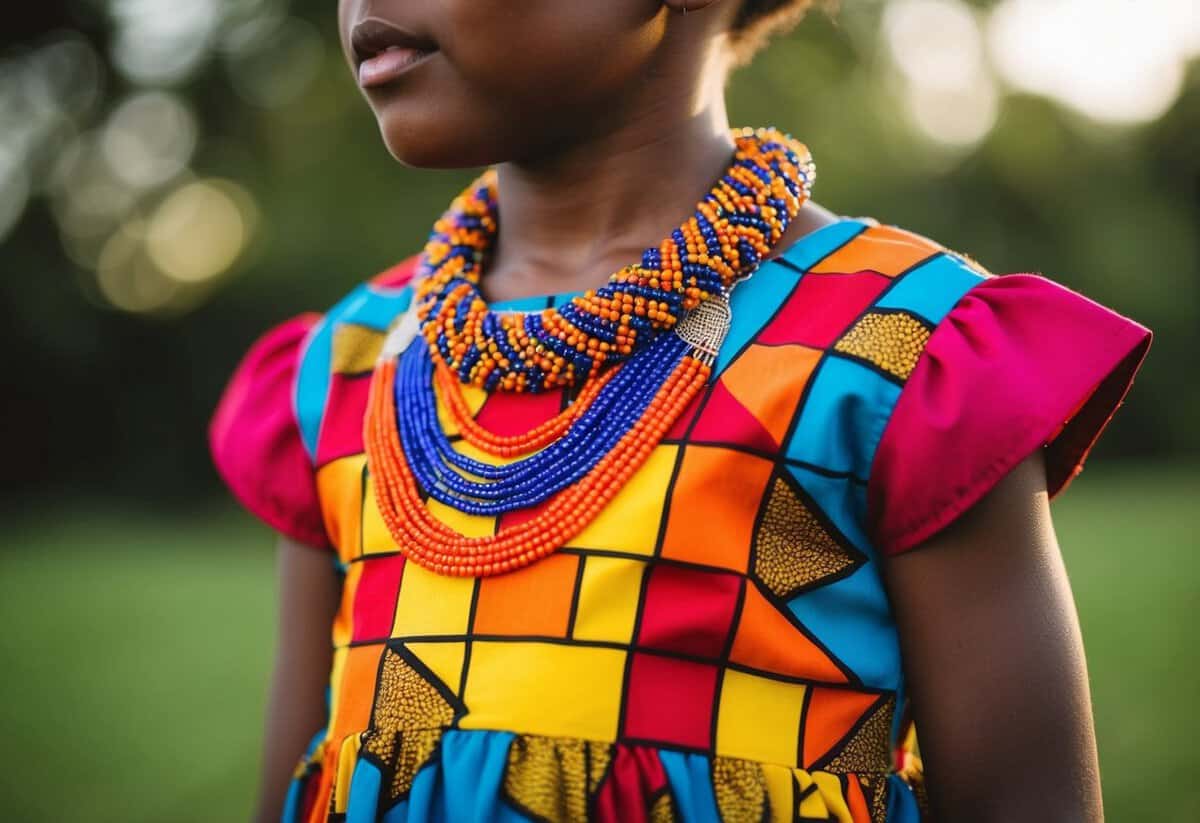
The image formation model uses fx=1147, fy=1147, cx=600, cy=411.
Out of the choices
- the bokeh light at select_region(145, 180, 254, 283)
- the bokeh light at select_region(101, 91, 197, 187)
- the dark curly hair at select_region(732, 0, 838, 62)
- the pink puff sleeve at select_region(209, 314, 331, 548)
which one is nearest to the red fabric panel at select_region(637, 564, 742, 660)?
the pink puff sleeve at select_region(209, 314, 331, 548)

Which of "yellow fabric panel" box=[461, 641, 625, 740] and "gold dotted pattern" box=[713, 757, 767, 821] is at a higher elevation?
"yellow fabric panel" box=[461, 641, 625, 740]

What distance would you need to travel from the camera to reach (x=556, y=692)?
4.78 feet

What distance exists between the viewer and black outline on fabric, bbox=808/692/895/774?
1.49 metres

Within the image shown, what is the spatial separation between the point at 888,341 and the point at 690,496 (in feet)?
1.09

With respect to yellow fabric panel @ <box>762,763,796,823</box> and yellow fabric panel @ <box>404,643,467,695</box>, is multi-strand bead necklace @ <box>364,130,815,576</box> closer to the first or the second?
yellow fabric panel @ <box>404,643,467,695</box>

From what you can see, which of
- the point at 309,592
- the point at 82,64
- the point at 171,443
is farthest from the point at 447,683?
the point at 82,64

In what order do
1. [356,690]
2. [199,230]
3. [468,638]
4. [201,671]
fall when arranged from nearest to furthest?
[468,638] → [356,690] → [201,671] → [199,230]

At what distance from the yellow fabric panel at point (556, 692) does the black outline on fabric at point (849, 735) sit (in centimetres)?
28

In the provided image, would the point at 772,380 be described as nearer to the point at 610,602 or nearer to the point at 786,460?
the point at 786,460

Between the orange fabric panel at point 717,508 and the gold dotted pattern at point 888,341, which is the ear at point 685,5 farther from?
the orange fabric panel at point 717,508

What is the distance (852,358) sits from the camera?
1490 mm

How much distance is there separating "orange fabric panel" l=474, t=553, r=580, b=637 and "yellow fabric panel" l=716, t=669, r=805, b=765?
23cm

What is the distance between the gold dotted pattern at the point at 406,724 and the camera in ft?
4.99

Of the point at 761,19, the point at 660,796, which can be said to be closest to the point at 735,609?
the point at 660,796
